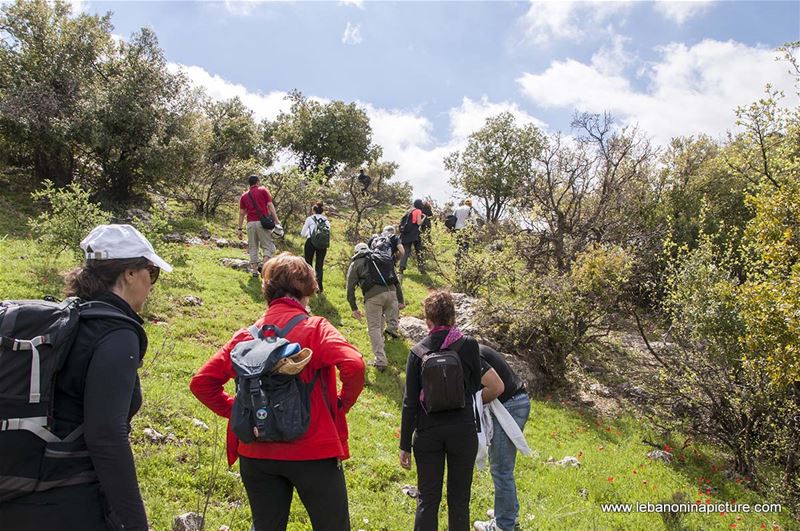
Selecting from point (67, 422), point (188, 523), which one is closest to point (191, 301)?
point (188, 523)

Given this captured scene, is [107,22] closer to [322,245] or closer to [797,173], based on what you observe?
[322,245]

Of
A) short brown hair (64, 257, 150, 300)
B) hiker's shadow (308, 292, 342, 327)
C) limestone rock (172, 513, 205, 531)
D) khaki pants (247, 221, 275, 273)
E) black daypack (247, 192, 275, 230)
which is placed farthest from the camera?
khaki pants (247, 221, 275, 273)

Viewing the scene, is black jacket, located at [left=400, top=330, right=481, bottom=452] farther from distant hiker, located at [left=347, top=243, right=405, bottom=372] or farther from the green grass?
distant hiker, located at [left=347, top=243, right=405, bottom=372]

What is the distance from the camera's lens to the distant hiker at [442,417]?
155 inches

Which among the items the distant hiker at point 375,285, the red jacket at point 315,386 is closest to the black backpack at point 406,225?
the distant hiker at point 375,285

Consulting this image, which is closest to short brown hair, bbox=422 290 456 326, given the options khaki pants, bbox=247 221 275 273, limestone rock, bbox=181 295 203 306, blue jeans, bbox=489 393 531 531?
blue jeans, bbox=489 393 531 531

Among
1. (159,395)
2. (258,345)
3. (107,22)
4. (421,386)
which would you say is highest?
(107,22)

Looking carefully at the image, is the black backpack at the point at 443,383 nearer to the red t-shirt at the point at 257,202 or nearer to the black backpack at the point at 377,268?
the black backpack at the point at 377,268

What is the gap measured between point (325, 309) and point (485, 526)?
7606 mm

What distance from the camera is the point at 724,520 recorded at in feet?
21.8

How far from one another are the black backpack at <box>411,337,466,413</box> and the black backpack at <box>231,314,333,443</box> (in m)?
1.37

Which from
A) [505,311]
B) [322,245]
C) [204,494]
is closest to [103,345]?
[204,494]

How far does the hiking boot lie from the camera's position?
5.00 m

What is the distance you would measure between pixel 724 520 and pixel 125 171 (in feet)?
61.8
